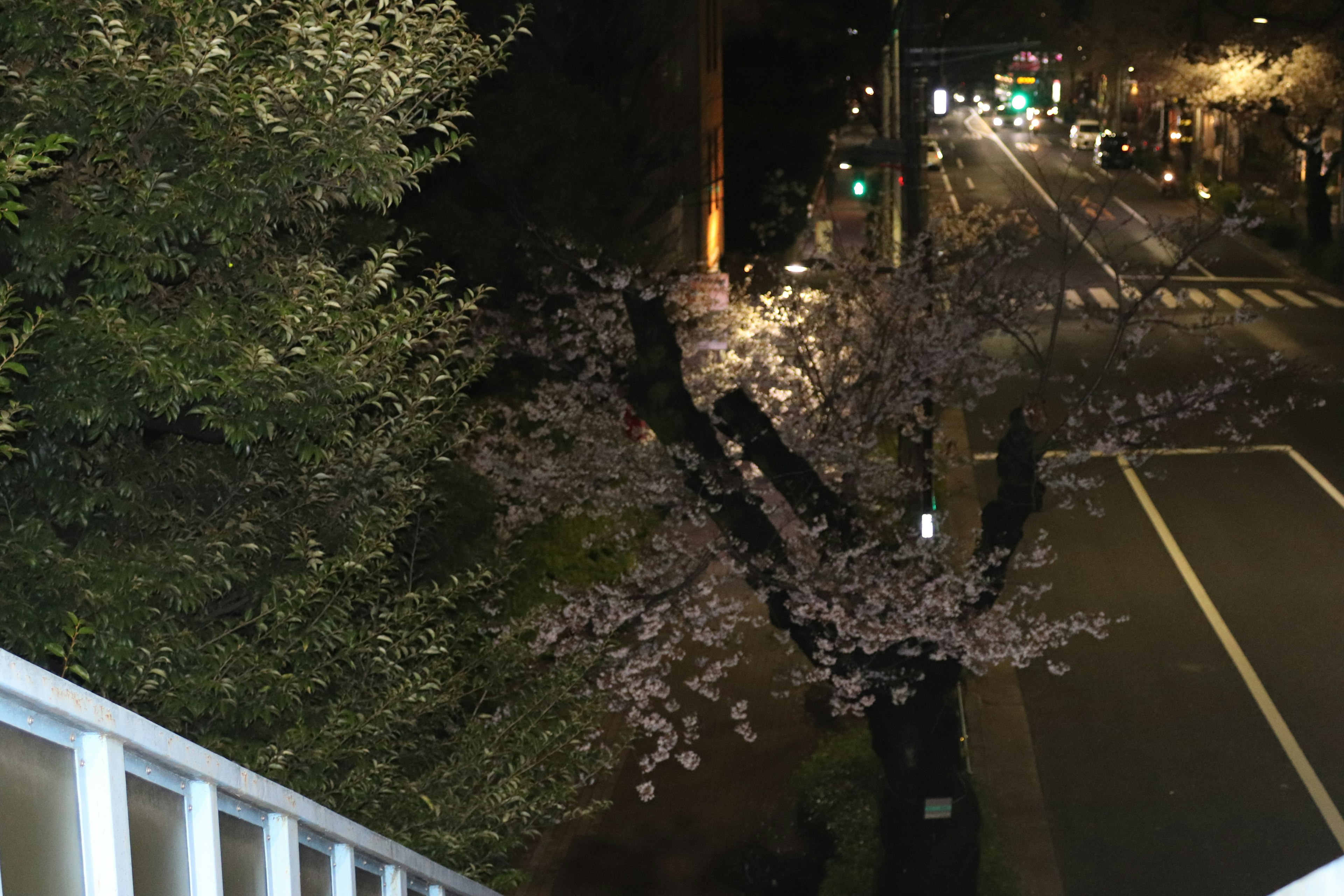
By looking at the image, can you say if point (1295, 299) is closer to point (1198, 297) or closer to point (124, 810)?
point (1198, 297)

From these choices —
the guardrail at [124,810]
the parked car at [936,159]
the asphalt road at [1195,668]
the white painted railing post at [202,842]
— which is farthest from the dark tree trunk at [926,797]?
the parked car at [936,159]

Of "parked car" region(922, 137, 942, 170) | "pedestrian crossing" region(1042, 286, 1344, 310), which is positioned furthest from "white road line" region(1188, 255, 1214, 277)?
"parked car" region(922, 137, 942, 170)

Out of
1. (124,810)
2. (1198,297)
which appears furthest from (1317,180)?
(124,810)

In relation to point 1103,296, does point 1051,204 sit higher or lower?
higher

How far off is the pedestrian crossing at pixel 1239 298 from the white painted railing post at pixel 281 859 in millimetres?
30737

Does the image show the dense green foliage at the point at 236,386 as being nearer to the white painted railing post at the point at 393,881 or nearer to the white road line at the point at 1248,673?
the white painted railing post at the point at 393,881

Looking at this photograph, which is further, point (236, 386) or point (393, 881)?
point (393, 881)

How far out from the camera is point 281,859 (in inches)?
202

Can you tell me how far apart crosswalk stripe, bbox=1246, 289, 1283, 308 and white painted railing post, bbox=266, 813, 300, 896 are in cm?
3307

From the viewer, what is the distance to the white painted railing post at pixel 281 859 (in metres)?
5.10

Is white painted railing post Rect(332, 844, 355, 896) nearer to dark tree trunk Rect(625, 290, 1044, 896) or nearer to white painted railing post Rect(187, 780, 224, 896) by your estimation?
white painted railing post Rect(187, 780, 224, 896)

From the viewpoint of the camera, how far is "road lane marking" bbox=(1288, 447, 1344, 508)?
68.5ft

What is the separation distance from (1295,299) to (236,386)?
34898mm

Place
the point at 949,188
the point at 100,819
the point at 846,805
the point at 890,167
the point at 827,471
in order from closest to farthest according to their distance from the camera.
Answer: the point at 100,819 < the point at 846,805 < the point at 827,471 < the point at 890,167 < the point at 949,188
